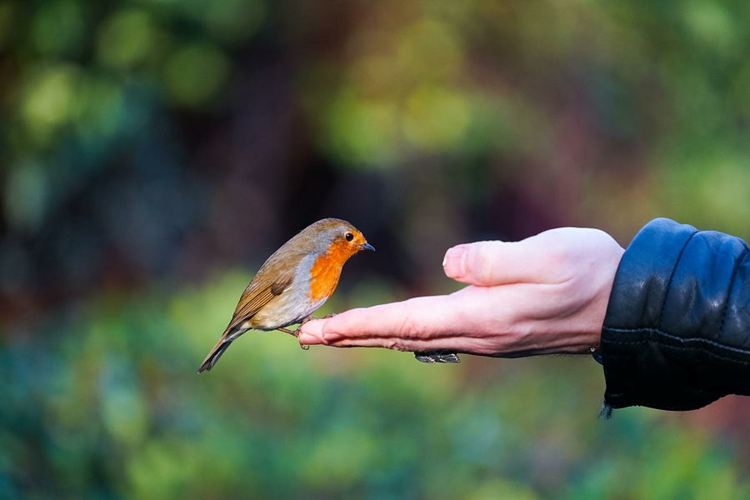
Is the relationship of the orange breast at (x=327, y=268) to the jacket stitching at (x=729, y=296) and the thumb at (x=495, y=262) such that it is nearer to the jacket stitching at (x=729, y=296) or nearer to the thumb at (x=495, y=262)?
the thumb at (x=495, y=262)

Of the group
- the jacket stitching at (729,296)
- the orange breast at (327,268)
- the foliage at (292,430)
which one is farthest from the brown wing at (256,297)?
the jacket stitching at (729,296)

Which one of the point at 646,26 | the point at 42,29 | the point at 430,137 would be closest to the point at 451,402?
the point at 430,137

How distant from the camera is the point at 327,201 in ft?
23.9

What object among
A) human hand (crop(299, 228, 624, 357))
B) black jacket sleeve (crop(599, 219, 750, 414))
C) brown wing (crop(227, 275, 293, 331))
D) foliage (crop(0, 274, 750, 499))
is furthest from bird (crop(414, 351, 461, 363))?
foliage (crop(0, 274, 750, 499))

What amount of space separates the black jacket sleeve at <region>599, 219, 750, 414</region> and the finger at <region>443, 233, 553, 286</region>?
0.21 meters

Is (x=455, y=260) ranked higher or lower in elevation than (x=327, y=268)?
higher

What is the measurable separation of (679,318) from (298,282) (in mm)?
1371

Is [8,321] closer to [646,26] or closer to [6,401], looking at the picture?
[6,401]

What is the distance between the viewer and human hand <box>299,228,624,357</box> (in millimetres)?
2453

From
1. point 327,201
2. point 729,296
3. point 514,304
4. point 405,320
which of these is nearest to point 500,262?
point 514,304

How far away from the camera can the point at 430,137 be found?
6.62 m

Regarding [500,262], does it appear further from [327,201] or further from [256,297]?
[327,201]

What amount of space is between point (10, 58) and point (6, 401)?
9.18 feet

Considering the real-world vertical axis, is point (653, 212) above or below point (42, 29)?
below
